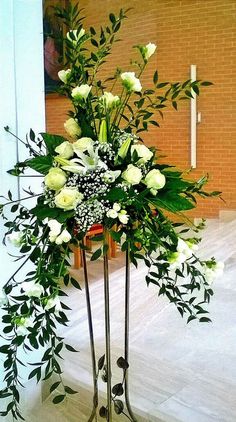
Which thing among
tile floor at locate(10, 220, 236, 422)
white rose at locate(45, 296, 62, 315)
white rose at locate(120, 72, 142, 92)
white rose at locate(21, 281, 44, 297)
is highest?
white rose at locate(120, 72, 142, 92)

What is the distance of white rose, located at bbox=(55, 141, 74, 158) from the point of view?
41.3 inches

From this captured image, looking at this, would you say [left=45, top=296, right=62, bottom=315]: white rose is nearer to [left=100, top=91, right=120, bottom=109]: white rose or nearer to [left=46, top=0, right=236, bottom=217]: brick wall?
[left=100, top=91, right=120, bottom=109]: white rose

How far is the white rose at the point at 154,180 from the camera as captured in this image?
3.27 feet

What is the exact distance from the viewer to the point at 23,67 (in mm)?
1656

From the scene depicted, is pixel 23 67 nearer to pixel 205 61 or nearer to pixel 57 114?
pixel 57 114

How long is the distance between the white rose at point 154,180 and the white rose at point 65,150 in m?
0.19

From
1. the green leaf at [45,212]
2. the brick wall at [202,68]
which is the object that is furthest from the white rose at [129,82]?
the brick wall at [202,68]

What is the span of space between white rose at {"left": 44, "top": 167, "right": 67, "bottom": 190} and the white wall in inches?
26.4

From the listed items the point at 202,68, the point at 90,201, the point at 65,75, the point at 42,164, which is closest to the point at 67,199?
the point at 90,201

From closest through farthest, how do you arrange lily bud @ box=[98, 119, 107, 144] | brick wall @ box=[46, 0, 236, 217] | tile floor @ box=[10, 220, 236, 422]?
lily bud @ box=[98, 119, 107, 144] < tile floor @ box=[10, 220, 236, 422] < brick wall @ box=[46, 0, 236, 217]

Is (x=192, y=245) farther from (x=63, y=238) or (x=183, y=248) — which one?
(x=63, y=238)

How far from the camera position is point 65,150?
1049 mm

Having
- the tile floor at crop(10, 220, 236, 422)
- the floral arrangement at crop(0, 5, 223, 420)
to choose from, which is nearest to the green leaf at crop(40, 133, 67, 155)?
the floral arrangement at crop(0, 5, 223, 420)

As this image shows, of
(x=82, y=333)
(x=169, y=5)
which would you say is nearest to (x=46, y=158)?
(x=82, y=333)
